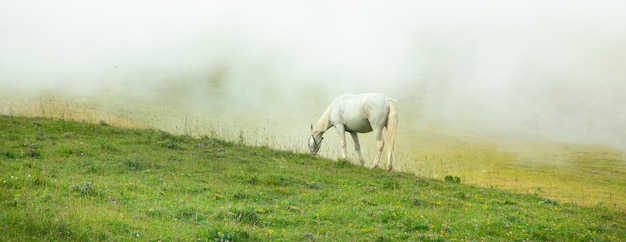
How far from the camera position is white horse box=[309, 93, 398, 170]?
19406 millimetres

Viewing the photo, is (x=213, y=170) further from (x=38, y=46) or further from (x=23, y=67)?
(x=38, y=46)

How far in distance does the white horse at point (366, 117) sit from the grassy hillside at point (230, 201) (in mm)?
1667

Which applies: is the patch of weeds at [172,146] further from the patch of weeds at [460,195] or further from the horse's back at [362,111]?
the patch of weeds at [460,195]

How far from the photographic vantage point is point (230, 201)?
11609 mm

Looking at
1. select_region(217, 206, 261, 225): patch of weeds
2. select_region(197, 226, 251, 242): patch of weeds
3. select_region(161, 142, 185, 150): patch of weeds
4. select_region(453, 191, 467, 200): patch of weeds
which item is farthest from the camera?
select_region(161, 142, 185, 150): patch of weeds

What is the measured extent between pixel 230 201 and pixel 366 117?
31.0 ft

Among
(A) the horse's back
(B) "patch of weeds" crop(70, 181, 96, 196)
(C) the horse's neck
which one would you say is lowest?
(B) "patch of weeds" crop(70, 181, 96, 196)

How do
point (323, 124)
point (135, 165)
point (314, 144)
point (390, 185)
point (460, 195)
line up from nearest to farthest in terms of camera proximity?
point (135, 165), point (460, 195), point (390, 185), point (323, 124), point (314, 144)

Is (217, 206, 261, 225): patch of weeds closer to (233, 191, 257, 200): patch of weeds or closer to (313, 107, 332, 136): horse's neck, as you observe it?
(233, 191, 257, 200): patch of weeds

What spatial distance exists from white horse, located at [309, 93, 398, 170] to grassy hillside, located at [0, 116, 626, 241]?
1.67 m

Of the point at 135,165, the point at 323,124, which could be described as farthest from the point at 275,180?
the point at 323,124

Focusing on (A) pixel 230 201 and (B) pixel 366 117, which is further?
(B) pixel 366 117

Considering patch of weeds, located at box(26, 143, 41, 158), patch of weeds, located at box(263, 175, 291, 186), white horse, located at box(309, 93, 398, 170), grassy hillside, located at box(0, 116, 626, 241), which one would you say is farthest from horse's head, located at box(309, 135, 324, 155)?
patch of weeds, located at box(26, 143, 41, 158)

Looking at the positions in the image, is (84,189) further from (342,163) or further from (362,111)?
(362,111)
